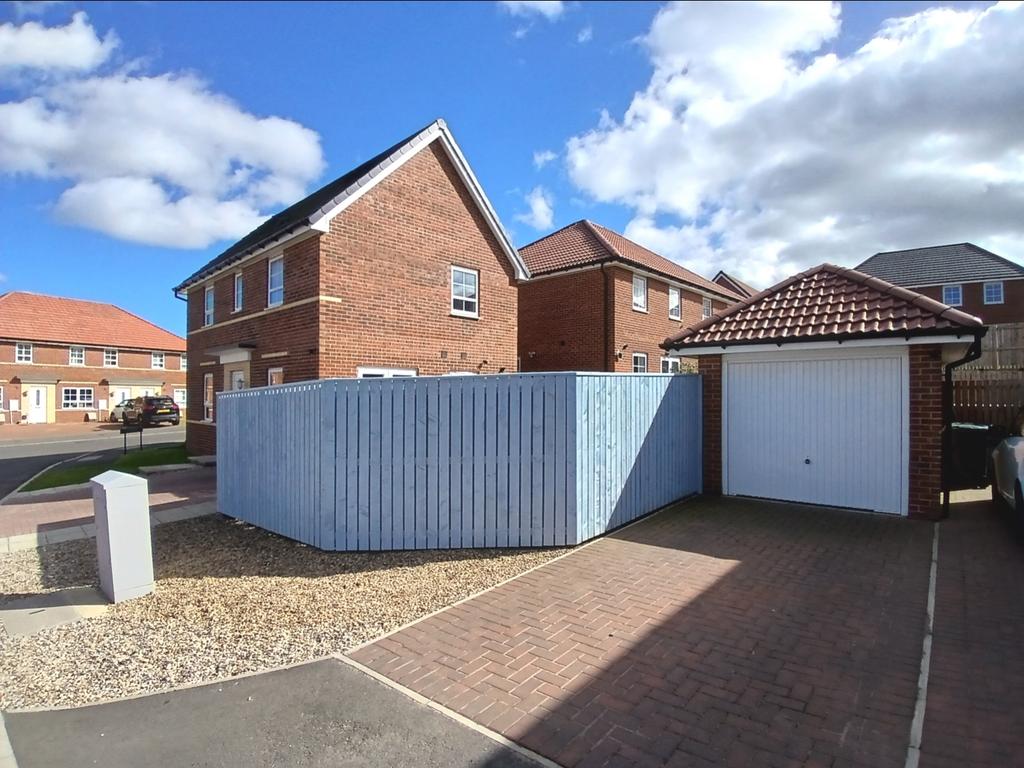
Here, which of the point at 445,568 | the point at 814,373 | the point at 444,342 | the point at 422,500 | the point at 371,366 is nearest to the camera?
the point at 445,568

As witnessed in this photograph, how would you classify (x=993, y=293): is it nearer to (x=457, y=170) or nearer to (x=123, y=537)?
(x=457, y=170)

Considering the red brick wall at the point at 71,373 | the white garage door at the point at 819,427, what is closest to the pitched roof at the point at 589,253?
the white garage door at the point at 819,427

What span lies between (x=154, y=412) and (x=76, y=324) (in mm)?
14956

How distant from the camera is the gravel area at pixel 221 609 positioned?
411 centimetres

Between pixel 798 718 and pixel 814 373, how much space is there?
6553mm

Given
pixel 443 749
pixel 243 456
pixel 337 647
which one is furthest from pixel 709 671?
pixel 243 456

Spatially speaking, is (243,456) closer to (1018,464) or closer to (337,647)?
(337,647)

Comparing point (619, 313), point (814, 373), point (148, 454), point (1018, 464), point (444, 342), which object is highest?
point (619, 313)

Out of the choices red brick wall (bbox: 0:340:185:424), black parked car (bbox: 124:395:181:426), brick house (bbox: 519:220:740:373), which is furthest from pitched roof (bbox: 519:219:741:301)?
red brick wall (bbox: 0:340:185:424)

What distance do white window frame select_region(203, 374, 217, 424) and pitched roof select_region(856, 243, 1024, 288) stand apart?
42.1 meters

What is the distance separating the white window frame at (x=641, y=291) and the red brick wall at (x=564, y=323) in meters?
1.74

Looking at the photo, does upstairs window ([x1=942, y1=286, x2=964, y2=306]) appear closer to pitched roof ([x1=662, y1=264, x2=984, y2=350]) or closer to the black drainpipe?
the black drainpipe

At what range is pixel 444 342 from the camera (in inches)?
597

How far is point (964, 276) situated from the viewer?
37906 mm
